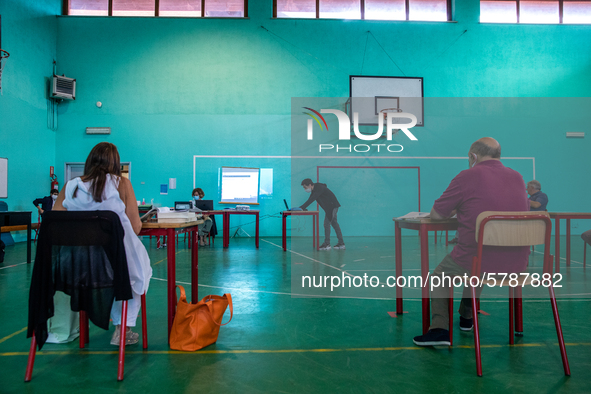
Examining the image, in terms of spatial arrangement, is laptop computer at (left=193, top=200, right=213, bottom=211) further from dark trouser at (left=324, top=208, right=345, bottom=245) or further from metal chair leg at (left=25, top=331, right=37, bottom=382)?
metal chair leg at (left=25, top=331, right=37, bottom=382)

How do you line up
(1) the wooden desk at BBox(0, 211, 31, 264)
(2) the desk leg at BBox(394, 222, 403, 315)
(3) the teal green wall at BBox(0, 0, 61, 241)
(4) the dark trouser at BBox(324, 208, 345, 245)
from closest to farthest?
1. (2) the desk leg at BBox(394, 222, 403, 315)
2. (1) the wooden desk at BBox(0, 211, 31, 264)
3. (4) the dark trouser at BBox(324, 208, 345, 245)
4. (3) the teal green wall at BBox(0, 0, 61, 241)

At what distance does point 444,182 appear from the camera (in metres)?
9.52

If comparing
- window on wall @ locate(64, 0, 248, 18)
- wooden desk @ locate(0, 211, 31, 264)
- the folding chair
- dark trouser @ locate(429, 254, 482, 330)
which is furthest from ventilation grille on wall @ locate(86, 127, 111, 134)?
the folding chair

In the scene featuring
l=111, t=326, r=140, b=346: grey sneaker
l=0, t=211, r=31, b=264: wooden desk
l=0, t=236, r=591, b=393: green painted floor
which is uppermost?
l=0, t=211, r=31, b=264: wooden desk

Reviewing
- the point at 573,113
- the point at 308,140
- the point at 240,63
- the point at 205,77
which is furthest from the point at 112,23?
the point at 573,113

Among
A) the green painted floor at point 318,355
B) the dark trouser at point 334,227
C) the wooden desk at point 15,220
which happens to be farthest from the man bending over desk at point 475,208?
the wooden desk at point 15,220

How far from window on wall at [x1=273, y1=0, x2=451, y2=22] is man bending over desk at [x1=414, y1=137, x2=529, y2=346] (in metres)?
8.61

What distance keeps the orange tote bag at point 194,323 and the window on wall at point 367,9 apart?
355 inches

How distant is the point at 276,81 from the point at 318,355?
826 cm

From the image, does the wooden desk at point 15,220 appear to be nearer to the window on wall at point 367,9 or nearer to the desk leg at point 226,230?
the desk leg at point 226,230

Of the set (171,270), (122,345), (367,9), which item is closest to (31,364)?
(122,345)

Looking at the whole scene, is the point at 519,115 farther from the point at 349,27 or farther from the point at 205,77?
the point at 205,77

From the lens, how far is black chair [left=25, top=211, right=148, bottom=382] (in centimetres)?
166

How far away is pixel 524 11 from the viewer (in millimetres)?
9695
